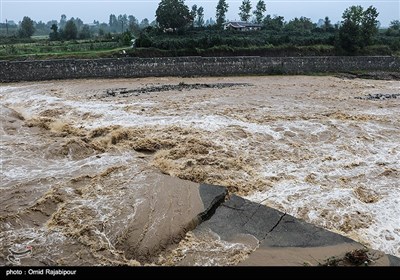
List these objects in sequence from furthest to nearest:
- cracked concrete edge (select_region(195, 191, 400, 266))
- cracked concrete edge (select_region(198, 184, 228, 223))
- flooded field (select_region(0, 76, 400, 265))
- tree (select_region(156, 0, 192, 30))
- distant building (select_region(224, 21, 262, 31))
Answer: distant building (select_region(224, 21, 262, 31)), tree (select_region(156, 0, 192, 30)), cracked concrete edge (select_region(198, 184, 228, 223)), flooded field (select_region(0, 76, 400, 265)), cracked concrete edge (select_region(195, 191, 400, 266))

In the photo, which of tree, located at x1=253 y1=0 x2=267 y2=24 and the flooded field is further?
tree, located at x1=253 y1=0 x2=267 y2=24

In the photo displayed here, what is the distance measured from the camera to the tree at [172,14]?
32.1 m

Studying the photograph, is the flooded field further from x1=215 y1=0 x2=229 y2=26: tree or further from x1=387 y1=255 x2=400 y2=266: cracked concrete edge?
x1=215 y1=0 x2=229 y2=26: tree

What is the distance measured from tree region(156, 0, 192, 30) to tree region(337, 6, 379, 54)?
12.3 m

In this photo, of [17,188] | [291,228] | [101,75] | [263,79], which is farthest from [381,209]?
[101,75]

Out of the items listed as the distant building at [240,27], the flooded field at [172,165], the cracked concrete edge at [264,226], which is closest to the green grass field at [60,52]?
the flooded field at [172,165]

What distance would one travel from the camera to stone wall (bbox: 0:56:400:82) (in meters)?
20.1

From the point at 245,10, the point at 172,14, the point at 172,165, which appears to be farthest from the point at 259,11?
the point at 172,165

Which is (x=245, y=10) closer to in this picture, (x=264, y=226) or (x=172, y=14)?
(x=172, y=14)

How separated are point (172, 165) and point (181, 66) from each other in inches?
545

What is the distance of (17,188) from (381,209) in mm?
7226

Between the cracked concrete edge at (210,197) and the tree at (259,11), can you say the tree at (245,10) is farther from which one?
the cracked concrete edge at (210,197)

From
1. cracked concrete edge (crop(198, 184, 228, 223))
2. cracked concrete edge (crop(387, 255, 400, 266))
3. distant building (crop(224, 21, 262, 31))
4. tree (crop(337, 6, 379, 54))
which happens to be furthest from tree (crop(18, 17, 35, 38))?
cracked concrete edge (crop(387, 255, 400, 266))
